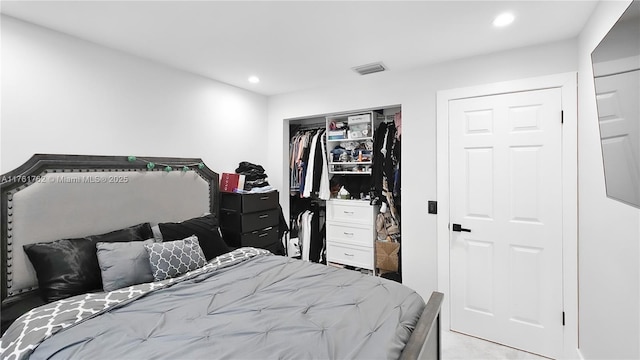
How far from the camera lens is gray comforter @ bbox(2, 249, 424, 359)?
1211 mm

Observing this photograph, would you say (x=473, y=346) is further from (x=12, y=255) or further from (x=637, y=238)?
(x=12, y=255)

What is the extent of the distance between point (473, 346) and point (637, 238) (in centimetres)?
156

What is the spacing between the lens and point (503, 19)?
1.94 meters

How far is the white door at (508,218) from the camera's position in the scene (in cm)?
229

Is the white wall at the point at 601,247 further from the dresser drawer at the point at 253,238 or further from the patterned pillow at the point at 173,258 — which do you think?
the dresser drawer at the point at 253,238

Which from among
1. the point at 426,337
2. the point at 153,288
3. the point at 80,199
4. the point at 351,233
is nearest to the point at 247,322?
the point at 153,288

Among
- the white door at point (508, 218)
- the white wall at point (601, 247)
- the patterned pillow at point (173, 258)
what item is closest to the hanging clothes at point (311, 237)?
the white door at point (508, 218)

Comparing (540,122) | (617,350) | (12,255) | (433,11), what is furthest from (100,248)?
(540,122)

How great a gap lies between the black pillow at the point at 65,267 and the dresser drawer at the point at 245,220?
1.23m

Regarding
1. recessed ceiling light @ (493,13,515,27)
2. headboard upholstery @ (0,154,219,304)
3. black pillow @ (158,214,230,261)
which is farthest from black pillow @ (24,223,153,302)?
recessed ceiling light @ (493,13,515,27)

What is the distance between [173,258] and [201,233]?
0.45 metres

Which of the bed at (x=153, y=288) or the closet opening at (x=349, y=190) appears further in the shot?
the closet opening at (x=349, y=190)

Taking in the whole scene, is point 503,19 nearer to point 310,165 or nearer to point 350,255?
point 310,165

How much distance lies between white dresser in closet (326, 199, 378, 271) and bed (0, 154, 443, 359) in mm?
1286
